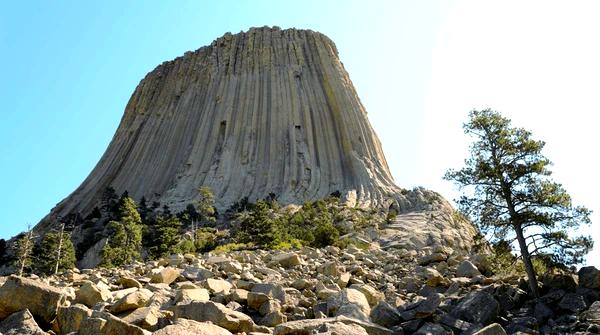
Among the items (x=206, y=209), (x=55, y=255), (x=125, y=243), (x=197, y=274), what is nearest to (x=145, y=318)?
A: (x=197, y=274)

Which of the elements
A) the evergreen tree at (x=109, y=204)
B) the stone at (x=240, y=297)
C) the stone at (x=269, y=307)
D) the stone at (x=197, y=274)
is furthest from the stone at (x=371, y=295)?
the evergreen tree at (x=109, y=204)

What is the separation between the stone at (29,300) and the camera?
7.41m

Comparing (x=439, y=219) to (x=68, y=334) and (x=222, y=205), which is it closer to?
(x=222, y=205)

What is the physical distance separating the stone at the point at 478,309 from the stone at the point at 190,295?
4.64 m

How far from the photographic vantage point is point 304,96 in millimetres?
67375

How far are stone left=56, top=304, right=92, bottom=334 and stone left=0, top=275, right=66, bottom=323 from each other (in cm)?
17

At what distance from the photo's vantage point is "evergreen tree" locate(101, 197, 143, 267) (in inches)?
1185

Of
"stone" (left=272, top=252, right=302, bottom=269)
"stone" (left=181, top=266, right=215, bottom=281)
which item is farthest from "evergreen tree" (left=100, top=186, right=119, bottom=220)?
"stone" (left=181, top=266, right=215, bottom=281)

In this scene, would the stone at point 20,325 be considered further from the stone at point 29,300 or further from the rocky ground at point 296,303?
the stone at point 29,300

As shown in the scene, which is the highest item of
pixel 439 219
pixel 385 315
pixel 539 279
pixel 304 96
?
pixel 304 96

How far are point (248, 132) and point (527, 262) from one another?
168 feet

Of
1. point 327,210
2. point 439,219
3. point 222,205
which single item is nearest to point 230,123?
point 222,205

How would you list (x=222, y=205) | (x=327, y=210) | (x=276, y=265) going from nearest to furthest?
(x=276, y=265) → (x=327, y=210) → (x=222, y=205)

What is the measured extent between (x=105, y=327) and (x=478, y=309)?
7.05 meters
